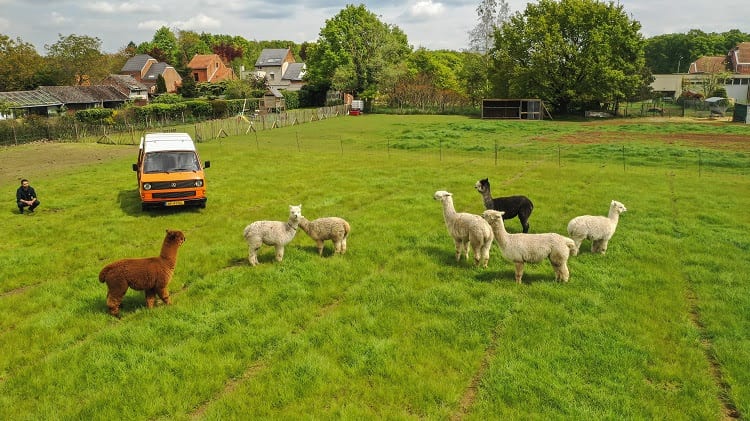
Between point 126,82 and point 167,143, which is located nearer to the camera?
point 167,143

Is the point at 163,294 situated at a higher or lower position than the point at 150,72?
lower

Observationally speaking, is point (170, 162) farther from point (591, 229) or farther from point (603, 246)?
point (603, 246)

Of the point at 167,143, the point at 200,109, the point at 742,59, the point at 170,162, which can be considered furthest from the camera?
the point at 742,59

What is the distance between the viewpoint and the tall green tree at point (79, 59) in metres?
76.7

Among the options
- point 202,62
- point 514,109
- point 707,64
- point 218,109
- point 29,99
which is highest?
point 202,62

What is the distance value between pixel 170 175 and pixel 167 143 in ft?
6.60

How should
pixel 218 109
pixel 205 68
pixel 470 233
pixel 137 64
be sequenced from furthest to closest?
pixel 205 68
pixel 137 64
pixel 218 109
pixel 470 233

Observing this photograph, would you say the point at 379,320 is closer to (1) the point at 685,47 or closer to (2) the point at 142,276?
(2) the point at 142,276

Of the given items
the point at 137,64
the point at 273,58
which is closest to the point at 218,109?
the point at 137,64

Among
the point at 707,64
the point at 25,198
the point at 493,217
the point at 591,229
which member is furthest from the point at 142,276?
the point at 707,64

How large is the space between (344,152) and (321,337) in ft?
81.1

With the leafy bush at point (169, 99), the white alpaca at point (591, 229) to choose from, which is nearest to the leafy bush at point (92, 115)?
the leafy bush at point (169, 99)

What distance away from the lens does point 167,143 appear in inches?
704

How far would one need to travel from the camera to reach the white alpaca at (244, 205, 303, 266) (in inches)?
430
